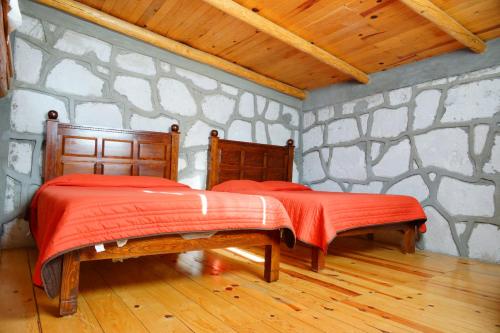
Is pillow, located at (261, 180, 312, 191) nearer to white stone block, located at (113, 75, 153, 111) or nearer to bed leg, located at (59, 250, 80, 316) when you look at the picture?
white stone block, located at (113, 75, 153, 111)

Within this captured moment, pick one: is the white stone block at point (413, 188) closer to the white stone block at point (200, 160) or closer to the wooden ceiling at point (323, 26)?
the wooden ceiling at point (323, 26)

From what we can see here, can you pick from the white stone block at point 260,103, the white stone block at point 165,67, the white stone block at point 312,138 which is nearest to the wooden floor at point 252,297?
the white stone block at point 165,67

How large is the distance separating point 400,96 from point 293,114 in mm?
1464

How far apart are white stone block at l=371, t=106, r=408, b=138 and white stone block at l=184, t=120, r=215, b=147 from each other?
6.14 feet

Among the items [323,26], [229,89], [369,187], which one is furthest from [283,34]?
A: [369,187]

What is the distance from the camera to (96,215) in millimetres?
1370

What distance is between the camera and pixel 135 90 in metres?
3.22

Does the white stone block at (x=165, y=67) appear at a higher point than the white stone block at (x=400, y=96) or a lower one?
higher

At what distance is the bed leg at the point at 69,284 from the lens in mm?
1348

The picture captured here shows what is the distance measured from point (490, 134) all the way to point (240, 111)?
2.52m

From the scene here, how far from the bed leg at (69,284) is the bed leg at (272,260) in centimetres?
103

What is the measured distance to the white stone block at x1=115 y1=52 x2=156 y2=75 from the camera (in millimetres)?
3154

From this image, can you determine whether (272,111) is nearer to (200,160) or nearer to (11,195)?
(200,160)

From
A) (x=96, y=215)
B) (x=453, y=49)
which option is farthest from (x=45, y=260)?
(x=453, y=49)
